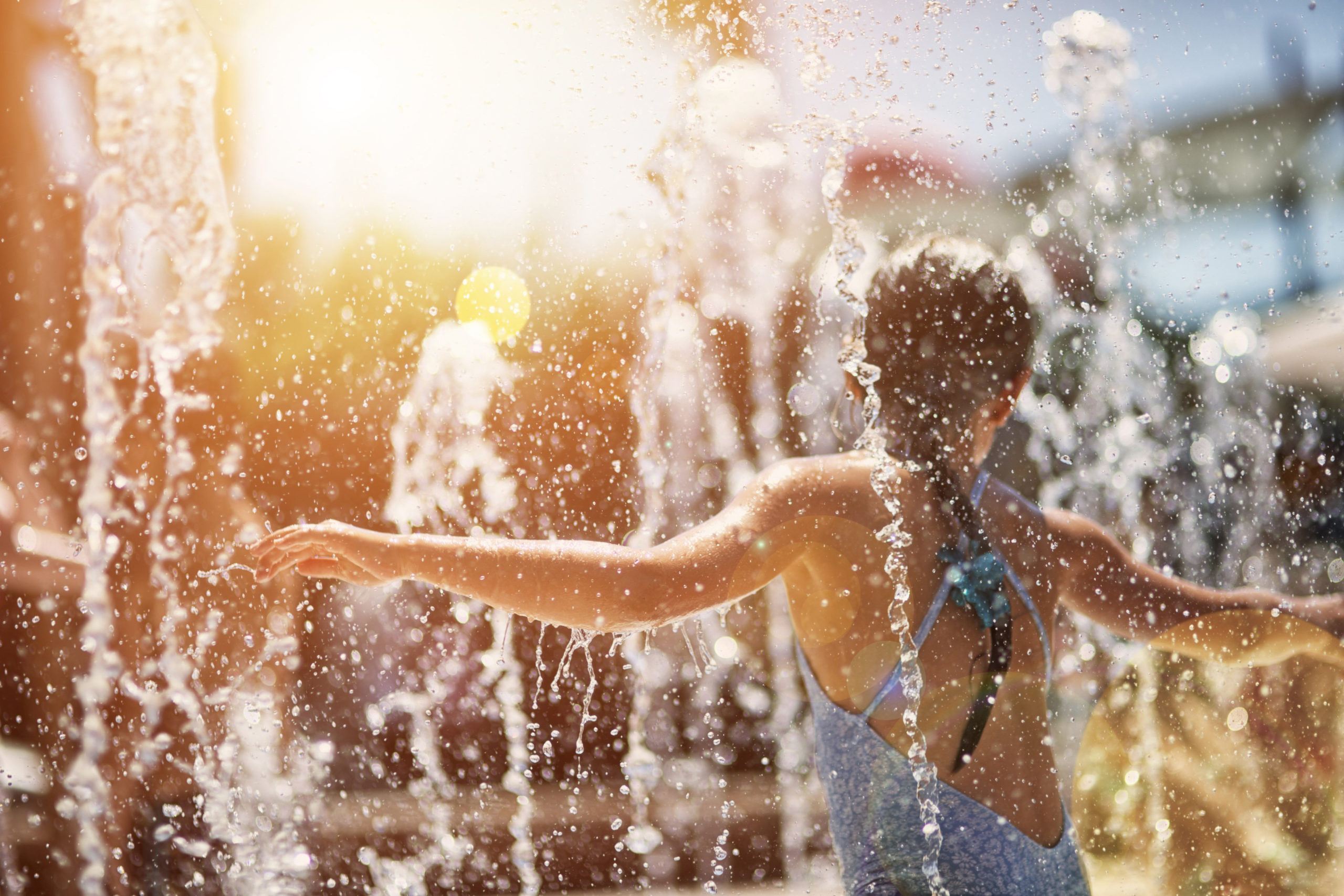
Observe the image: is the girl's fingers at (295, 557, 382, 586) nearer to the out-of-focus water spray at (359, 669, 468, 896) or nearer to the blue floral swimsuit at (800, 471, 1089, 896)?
the blue floral swimsuit at (800, 471, 1089, 896)

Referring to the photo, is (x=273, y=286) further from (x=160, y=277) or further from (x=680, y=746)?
(x=680, y=746)

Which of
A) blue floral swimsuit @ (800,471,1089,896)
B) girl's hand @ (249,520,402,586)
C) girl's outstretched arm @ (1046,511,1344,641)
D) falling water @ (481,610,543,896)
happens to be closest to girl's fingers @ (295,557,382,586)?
girl's hand @ (249,520,402,586)

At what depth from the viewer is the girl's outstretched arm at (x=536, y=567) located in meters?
1.29

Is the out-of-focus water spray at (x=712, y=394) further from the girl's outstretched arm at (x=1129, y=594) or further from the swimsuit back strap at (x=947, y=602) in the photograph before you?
the swimsuit back strap at (x=947, y=602)

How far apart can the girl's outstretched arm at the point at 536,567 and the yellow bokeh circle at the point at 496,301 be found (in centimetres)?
305

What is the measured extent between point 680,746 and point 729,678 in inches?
24.4

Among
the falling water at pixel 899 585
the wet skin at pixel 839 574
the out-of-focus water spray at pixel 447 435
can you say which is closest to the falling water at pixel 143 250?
the out-of-focus water spray at pixel 447 435

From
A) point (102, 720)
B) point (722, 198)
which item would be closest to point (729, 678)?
point (722, 198)

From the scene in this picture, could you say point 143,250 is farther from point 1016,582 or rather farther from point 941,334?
point 1016,582

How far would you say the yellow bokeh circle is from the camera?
14.4ft

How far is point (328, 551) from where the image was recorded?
1305 mm

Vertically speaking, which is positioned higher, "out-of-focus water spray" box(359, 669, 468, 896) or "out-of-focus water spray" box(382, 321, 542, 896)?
"out-of-focus water spray" box(382, 321, 542, 896)

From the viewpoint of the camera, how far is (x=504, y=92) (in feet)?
9.42

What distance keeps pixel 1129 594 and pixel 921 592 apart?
49 centimetres
